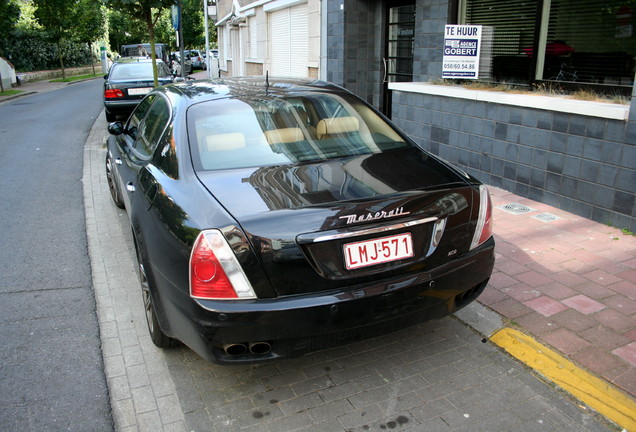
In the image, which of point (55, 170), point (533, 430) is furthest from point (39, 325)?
point (55, 170)

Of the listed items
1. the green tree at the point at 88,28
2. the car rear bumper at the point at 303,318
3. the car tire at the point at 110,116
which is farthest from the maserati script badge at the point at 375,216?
the green tree at the point at 88,28

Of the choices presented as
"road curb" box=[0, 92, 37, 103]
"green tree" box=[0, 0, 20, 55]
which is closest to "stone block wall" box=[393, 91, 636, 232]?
"road curb" box=[0, 92, 37, 103]

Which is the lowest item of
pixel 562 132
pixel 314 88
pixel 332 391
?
pixel 332 391

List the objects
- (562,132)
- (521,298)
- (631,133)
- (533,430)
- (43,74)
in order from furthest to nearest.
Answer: (43,74) < (562,132) < (631,133) < (521,298) < (533,430)

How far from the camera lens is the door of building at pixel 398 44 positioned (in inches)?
380

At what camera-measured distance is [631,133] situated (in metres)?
5.00

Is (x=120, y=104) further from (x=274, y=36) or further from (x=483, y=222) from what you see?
(x=483, y=222)

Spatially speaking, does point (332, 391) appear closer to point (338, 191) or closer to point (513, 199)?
point (338, 191)

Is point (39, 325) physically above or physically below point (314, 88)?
below

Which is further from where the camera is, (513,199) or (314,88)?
(513,199)

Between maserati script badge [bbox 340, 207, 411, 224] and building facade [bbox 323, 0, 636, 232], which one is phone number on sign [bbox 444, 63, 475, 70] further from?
maserati script badge [bbox 340, 207, 411, 224]

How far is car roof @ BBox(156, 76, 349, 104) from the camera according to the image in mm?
3855

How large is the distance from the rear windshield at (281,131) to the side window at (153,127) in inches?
14.9

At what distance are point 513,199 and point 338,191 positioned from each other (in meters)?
4.02
